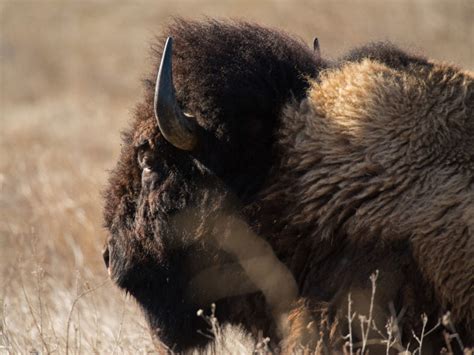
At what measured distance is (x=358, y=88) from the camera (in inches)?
146

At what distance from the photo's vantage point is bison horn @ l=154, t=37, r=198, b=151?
3631 millimetres

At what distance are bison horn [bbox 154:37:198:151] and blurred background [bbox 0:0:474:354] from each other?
71 centimetres

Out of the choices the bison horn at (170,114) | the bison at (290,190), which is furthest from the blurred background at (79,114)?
the bison horn at (170,114)

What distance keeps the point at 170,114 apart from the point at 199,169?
0.99ft

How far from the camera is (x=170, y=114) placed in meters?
3.67

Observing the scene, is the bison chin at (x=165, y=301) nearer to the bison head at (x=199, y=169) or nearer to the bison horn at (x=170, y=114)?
the bison head at (x=199, y=169)

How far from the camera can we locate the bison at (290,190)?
11.2 feet

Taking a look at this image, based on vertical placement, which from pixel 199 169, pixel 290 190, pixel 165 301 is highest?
pixel 199 169

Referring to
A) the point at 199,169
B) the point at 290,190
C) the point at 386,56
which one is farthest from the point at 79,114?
the point at 290,190

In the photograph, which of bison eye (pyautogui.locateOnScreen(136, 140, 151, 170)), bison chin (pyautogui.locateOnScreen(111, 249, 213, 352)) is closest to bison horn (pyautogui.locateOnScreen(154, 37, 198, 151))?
bison eye (pyautogui.locateOnScreen(136, 140, 151, 170))

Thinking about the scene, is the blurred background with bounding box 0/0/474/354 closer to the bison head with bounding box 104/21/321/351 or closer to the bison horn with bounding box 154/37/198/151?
the bison head with bounding box 104/21/321/351

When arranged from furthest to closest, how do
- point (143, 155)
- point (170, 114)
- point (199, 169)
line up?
point (143, 155)
point (199, 169)
point (170, 114)

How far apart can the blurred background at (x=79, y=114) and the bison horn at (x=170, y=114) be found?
2.34 feet

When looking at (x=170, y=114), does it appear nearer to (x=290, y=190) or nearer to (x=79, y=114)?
(x=290, y=190)
